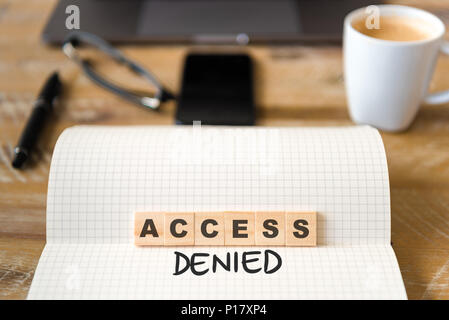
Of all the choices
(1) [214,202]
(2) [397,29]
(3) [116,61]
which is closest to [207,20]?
(3) [116,61]

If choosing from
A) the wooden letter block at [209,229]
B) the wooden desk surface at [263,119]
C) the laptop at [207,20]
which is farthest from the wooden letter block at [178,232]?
the laptop at [207,20]

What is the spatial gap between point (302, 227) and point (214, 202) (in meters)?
0.08

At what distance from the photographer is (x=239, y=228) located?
38 centimetres

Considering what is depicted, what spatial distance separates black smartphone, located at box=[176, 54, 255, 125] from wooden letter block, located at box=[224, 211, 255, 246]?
164 millimetres

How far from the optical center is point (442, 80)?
2.01 feet

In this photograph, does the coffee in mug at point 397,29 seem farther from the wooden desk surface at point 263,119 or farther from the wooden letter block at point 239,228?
the wooden letter block at point 239,228

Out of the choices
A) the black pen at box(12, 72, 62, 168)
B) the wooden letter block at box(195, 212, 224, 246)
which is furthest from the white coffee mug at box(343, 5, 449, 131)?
the black pen at box(12, 72, 62, 168)

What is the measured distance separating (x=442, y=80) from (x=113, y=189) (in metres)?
0.47

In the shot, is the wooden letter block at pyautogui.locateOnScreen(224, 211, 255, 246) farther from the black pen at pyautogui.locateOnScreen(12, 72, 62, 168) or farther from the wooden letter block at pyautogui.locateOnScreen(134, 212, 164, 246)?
the black pen at pyautogui.locateOnScreen(12, 72, 62, 168)

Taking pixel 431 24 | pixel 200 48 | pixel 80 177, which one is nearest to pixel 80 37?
pixel 200 48

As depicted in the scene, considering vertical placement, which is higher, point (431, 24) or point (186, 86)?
point (431, 24)

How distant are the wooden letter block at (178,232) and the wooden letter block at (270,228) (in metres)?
0.06

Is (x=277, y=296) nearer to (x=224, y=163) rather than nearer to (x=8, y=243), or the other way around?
(x=224, y=163)

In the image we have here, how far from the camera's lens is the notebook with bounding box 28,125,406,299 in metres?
0.36
